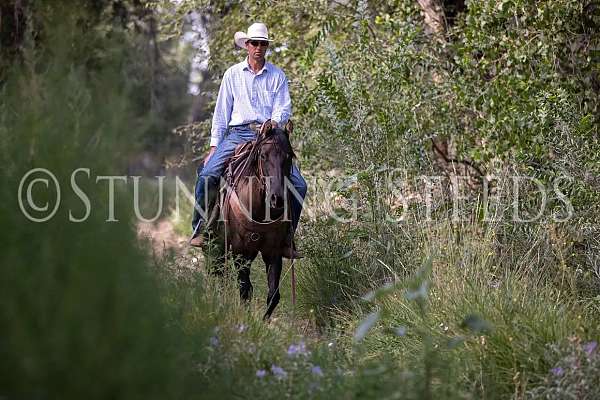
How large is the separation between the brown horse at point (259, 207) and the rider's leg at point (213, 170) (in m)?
0.12

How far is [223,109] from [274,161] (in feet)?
4.22

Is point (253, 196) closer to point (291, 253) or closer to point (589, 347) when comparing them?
point (291, 253)

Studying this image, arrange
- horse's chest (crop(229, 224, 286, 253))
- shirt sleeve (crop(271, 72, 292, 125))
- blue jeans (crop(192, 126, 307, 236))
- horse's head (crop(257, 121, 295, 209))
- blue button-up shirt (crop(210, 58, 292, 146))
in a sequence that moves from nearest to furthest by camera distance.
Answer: horse's head (crop(257, 121, 295, 209)) → horse's chest (crop(229, 224, 286, 253)) → blue jeans (crop(192, 126, 307, 236)) → shirt sleeve (crop(271, 72, 292, 125)) → blue button-up shirt (crop(210, 58, 292, 146))

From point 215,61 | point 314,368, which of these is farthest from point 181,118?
point 314,368

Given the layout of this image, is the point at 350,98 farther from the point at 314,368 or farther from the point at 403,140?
the point at 314,368

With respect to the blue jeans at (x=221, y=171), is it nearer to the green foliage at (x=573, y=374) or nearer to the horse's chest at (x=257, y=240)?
the horse's chest at (x=257, y=240)

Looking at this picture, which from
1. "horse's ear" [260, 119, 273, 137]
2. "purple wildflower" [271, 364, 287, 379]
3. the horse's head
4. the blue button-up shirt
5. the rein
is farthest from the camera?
the blue button-up shirt

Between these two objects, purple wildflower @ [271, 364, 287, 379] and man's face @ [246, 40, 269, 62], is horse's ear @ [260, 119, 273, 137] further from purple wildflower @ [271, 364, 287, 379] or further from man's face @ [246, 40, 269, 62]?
purple wildflower @ [271, 364, 287, 379]

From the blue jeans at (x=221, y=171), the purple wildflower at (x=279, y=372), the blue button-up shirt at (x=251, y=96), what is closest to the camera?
the purple wildflower at (x=279, y=372)

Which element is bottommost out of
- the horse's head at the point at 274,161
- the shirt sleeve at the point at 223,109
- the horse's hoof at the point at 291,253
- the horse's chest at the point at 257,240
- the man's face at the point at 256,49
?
the horse's hoof at the point at 291,253

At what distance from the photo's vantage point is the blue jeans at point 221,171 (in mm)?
8477

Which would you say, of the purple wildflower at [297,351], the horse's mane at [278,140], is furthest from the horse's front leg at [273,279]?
the purple wildflower at [297,351]

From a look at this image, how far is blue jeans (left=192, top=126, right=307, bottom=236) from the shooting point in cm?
848
